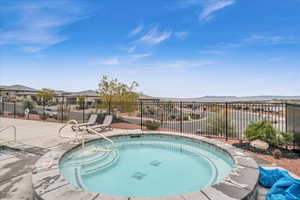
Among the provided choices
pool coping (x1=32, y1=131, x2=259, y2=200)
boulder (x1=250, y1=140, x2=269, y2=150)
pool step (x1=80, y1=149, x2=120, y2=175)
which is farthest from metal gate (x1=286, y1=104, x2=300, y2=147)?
pool step (x1=80, y1=149, x2=120, y2=175)

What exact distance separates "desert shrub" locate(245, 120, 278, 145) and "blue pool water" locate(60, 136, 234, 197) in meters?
1.67

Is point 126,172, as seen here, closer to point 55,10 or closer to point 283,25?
point 55,10

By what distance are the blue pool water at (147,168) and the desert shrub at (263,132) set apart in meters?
1.67

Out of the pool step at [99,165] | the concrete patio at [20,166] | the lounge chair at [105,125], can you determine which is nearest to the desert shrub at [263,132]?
the pool step at [99,165]

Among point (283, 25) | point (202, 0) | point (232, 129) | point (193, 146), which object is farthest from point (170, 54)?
point (193, 146)

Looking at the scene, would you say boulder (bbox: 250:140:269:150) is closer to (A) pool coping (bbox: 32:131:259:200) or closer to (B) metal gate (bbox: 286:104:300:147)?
(B) metal gate (bbox: 286:104:300:147)

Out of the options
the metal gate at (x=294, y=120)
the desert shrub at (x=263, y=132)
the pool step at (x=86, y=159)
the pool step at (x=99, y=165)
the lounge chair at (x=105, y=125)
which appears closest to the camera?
the pool step at (x=99, y=165)

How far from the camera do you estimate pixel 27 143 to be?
5.30 metres

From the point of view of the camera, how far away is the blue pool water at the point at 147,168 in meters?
3.07

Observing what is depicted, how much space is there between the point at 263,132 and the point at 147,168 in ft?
→ 12.8

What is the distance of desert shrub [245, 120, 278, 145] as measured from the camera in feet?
16.1

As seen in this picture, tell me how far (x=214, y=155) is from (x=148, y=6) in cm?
835

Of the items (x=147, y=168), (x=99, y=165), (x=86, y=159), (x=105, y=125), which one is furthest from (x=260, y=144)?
(x=105, y=125)

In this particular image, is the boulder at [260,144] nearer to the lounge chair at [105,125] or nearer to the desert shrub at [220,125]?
the desert shrub at [220,125]
